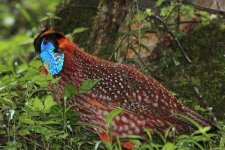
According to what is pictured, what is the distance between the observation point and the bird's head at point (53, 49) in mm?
4625

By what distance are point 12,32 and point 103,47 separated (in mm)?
5770

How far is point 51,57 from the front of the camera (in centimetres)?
465

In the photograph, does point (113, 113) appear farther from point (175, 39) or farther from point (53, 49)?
point (175, 39)

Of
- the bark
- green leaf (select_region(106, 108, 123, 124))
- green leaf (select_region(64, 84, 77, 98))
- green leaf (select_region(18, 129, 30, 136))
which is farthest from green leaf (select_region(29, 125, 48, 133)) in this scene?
the bark

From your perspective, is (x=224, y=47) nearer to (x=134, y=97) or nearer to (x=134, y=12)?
(x=134, y=12)

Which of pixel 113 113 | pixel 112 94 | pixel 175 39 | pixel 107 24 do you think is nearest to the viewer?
pixel 113 113

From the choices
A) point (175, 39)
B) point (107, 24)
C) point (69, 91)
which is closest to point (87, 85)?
point (69, 91)

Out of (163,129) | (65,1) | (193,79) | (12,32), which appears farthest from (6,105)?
(12,32)

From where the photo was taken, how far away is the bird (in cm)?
447

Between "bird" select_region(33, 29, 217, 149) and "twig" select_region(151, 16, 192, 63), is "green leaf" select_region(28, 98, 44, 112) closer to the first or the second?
"bird" select_region(33, 29, 217, 149)

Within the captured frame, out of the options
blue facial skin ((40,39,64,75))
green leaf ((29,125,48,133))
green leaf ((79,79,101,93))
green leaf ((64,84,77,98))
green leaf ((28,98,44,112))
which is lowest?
green leaf ((29,125,48,133))

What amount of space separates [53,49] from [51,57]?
6cm

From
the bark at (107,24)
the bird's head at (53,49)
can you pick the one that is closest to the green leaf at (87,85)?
the bird's head at (53,49)

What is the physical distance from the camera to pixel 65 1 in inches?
289
